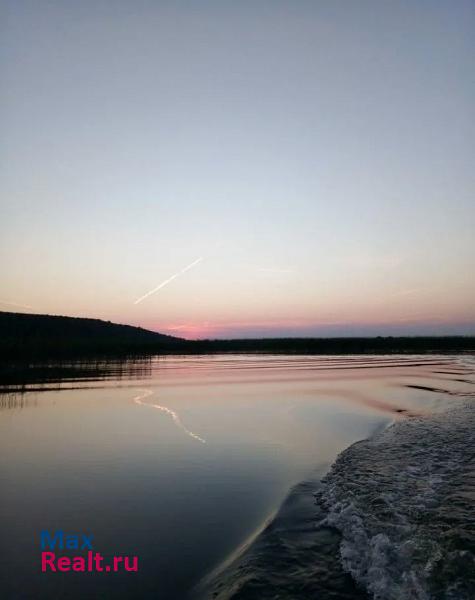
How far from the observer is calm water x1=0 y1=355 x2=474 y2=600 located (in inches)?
244

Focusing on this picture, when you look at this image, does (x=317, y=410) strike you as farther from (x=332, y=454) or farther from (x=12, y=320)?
(x=12, y=320)

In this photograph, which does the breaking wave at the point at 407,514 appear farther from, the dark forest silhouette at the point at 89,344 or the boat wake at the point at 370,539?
the dark forest silhouette at the point at 89,344

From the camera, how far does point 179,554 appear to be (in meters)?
6.72

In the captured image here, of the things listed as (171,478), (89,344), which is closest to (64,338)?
(89,344)

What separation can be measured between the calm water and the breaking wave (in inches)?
17.6

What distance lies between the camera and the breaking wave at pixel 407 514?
5.97 m

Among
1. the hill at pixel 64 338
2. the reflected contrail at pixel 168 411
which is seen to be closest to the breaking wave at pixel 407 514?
the reflected contrail at pixel 168 411

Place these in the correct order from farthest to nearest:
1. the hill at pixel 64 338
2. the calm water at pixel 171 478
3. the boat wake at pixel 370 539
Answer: the hill at pixel 64 338 → the calm water at pixel 171 478 → the boat wake at pixel 370 539

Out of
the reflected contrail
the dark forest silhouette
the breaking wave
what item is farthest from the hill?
the breaking wave

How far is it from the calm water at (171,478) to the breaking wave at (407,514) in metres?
0.45

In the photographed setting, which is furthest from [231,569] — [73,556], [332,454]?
[332,454]

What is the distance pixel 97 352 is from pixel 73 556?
58044mm

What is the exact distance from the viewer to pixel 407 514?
8.03 meters

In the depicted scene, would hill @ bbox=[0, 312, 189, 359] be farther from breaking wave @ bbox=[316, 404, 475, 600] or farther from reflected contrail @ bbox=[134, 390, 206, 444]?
breaking wave @ bbox=[316, 404, 475, 600]
